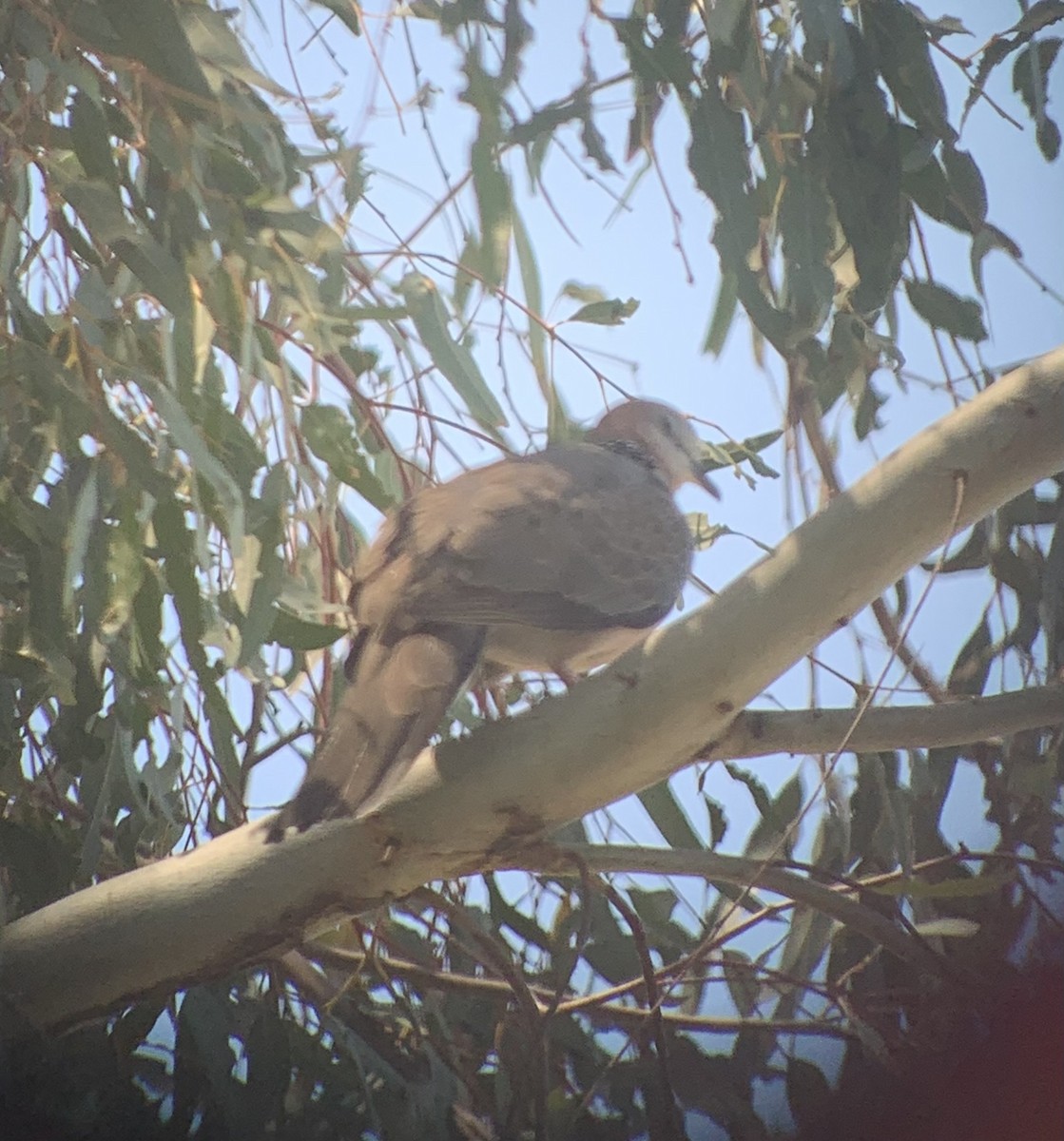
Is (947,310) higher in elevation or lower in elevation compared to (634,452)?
lower

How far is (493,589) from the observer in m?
1.08

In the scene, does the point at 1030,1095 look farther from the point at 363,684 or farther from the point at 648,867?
the point at 363,684

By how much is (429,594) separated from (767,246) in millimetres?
482

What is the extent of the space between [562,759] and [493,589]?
0.23 metres

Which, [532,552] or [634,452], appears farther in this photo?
[634,452]

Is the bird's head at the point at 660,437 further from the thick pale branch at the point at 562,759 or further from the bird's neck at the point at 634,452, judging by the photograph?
the thick pale branch at the point at 562,759

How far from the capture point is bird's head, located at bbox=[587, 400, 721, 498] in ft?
4.51

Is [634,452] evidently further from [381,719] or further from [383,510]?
[381,719]

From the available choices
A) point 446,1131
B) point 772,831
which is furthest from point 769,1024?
point 446,1131

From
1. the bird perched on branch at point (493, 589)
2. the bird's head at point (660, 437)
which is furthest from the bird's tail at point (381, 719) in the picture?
the bird's head at point (660, 437)

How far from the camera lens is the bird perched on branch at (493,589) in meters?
0.93

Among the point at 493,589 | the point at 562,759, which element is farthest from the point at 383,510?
the point at 562,759

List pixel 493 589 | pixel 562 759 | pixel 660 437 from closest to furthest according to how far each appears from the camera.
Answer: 1. pixel 562 759
2. pixel 493 589
3. pixel 660 437

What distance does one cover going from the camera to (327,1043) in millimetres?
1146
